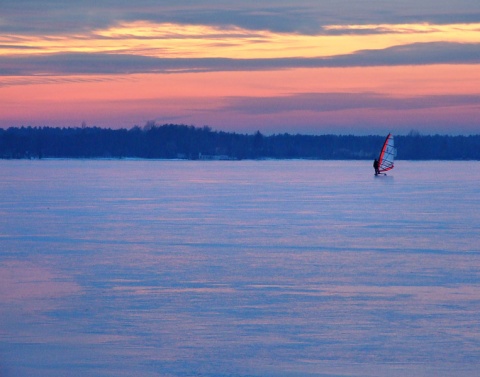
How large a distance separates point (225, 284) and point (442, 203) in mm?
16169

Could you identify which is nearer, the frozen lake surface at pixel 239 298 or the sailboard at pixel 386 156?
the frozen lake surface at pixel 239 298

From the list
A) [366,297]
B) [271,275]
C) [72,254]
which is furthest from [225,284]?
[72,254]

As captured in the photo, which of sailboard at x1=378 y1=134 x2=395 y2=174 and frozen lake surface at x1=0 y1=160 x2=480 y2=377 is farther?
sailboard at x1=378 y1=134 x2=395 y2=174

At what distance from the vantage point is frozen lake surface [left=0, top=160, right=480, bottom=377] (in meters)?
7.15

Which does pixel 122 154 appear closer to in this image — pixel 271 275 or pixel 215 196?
pixel 215 196

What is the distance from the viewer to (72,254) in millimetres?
13672

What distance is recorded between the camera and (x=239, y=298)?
9.74 meters

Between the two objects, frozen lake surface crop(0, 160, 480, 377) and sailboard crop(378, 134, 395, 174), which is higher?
sailboard crop(378, 134, 395, 174)

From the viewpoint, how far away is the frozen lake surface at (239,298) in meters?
7.15

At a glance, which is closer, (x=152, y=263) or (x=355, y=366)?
(x=355, y=366)

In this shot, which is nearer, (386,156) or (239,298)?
(239,298)

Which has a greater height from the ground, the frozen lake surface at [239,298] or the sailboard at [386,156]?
the sailboard at [386,156]

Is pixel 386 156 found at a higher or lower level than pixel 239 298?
higher

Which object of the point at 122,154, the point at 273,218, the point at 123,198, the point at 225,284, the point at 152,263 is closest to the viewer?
the point at 225,284
